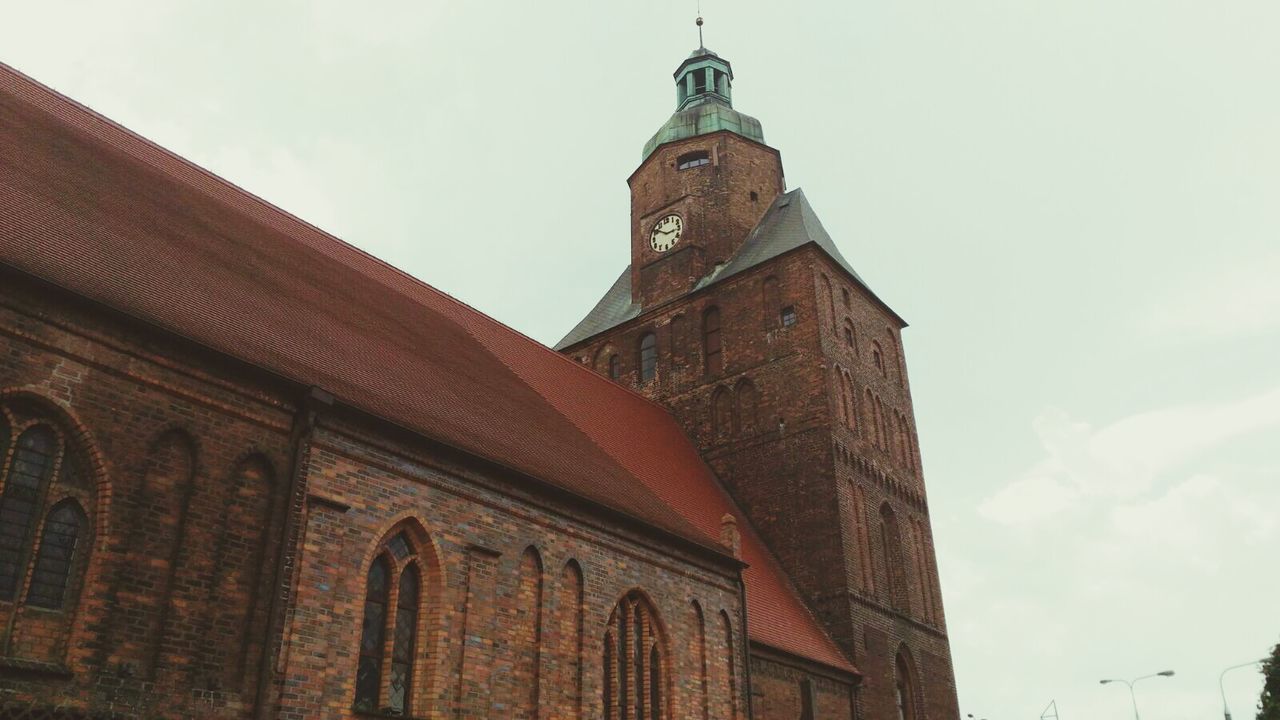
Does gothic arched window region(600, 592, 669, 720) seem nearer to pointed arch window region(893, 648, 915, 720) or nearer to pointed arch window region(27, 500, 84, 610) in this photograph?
pointed arch window region(27, 500, 84, 610)

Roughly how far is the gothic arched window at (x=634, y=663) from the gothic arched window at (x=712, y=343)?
1143 centimetres

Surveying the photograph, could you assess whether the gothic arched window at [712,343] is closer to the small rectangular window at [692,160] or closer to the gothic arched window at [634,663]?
the small rectangular window at [692,160]

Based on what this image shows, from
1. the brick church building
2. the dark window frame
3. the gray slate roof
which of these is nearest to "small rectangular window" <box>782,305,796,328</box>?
the brick church building

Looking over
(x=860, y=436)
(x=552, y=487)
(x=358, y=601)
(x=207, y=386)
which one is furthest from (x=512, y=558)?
(x=860, y=436)

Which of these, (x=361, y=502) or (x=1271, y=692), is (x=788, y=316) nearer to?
(x=361, y=502)

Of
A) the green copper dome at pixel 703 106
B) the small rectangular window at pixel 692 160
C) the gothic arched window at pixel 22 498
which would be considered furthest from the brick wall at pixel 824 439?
the gothic arched window at pixel 22 498

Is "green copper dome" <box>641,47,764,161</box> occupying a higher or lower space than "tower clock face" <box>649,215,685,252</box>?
higher

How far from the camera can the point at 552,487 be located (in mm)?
15047

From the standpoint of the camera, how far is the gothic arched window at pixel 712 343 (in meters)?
27.1

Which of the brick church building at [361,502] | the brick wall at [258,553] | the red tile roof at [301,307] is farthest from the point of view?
the red tile roof at [301,307]

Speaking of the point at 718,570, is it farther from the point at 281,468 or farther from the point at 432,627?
the point at 281,468

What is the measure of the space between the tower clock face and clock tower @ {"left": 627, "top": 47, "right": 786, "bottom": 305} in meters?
0.03

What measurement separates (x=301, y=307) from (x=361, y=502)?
373cm

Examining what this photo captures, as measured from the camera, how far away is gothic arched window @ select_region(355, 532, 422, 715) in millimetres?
12219
